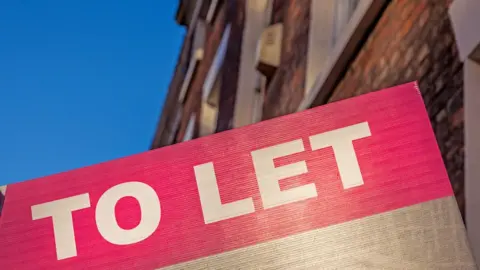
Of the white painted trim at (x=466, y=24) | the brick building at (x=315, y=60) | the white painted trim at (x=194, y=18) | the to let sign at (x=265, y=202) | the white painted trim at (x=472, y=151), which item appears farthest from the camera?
the white painted trim at (x=194, y=18)

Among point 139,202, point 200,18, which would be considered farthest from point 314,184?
point 200,18

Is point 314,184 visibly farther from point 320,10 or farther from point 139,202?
point 320,10

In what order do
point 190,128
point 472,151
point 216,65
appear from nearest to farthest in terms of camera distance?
1. point 472,151
2. point 216,65
3. point 190,128

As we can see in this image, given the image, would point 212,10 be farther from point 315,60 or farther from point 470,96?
point 470,96

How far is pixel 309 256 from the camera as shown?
1444 millimetres

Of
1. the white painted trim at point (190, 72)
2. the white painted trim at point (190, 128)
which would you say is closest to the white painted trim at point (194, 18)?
the white painted trim at point (190, 72)

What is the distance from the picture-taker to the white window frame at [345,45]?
11.9 feet

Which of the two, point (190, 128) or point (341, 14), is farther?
point (190, 128)

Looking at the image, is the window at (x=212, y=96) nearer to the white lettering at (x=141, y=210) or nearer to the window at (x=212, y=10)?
the window at (x=212, y=10)

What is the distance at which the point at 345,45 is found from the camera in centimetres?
392

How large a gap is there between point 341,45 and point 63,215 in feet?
9.18

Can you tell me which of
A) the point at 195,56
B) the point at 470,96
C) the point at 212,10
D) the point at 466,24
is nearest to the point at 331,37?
the point at 466,24

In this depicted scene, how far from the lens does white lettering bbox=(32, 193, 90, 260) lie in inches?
59.4

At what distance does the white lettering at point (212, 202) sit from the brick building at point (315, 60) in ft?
3.55
